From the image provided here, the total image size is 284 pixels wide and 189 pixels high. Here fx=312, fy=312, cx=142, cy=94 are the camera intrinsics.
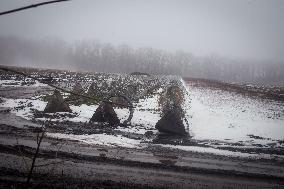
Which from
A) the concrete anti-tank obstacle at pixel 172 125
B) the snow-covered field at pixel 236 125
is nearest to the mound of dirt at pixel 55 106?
the concrete anti-tank obstacle at pixel 172 125

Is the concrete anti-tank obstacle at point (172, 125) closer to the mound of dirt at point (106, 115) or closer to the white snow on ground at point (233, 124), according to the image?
the white snow on ground at point (233, 124)

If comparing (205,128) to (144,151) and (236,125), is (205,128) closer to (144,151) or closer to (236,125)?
(236,125)

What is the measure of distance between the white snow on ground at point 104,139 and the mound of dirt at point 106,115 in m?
2.65

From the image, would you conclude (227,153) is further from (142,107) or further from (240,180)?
(142,107)

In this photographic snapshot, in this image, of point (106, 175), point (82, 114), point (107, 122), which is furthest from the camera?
point (82, 114)

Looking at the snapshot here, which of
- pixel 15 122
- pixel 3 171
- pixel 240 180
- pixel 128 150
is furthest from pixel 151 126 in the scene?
pixel 3 171

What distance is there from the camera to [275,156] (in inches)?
439

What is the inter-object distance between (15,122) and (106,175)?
778 centimetres

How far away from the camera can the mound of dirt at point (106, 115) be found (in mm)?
14953

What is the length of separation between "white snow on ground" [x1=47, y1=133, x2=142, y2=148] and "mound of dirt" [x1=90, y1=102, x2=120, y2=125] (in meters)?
2.65

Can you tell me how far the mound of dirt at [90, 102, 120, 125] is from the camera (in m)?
15.0

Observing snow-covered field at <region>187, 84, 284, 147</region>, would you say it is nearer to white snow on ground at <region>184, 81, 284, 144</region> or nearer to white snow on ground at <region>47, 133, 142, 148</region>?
white snow on ground at <region>184, 81, 284, 144</region>

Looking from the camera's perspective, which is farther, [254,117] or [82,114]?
[254,117]

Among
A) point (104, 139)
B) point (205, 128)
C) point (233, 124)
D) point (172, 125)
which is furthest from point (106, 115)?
point (233, 124)
